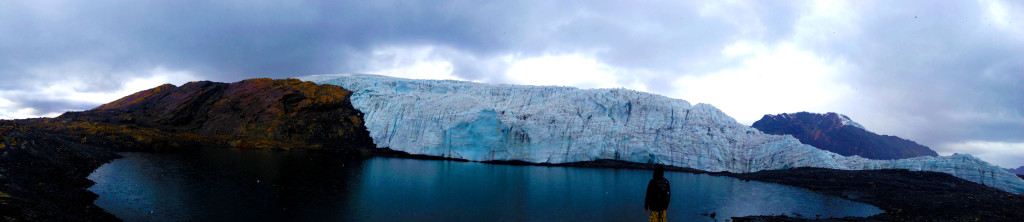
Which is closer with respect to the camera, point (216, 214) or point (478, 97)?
point (216, 214)


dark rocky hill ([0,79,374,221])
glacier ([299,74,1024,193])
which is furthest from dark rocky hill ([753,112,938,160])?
dark rocky hill ([0,79,374,221])

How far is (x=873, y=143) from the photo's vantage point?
9481 cm

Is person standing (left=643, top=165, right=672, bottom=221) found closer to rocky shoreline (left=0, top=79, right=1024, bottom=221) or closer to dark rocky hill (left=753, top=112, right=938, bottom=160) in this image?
rocky shoreline (left=0, top=79, right=1024, bottom=221)

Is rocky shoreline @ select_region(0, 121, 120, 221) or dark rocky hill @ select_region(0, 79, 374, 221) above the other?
dark rocky hill @ select_region(0, 79, 374, 221)

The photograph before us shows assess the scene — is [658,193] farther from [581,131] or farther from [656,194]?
[581,131]

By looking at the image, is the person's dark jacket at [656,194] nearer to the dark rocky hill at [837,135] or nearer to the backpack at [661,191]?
the backpack at [661,191]

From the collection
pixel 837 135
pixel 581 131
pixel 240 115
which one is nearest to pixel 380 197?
pixel 581 131

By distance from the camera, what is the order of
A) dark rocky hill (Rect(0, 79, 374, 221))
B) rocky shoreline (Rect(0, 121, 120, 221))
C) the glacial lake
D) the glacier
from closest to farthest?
rocky shoreline (Rect(0, 121, 120, 221))
the glacial lake
dark rocky hill (Rect(0, 79, 374, 221))
the glacier

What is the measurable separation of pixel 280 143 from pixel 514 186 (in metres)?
38.4

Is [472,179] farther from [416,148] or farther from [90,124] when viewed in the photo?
[90,124]

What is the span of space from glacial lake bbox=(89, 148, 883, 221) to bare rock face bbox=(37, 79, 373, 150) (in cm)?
2568

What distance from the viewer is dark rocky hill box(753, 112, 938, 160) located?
93.6 meters

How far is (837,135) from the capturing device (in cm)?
9681

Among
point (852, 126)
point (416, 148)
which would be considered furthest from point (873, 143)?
point (416, 148)
